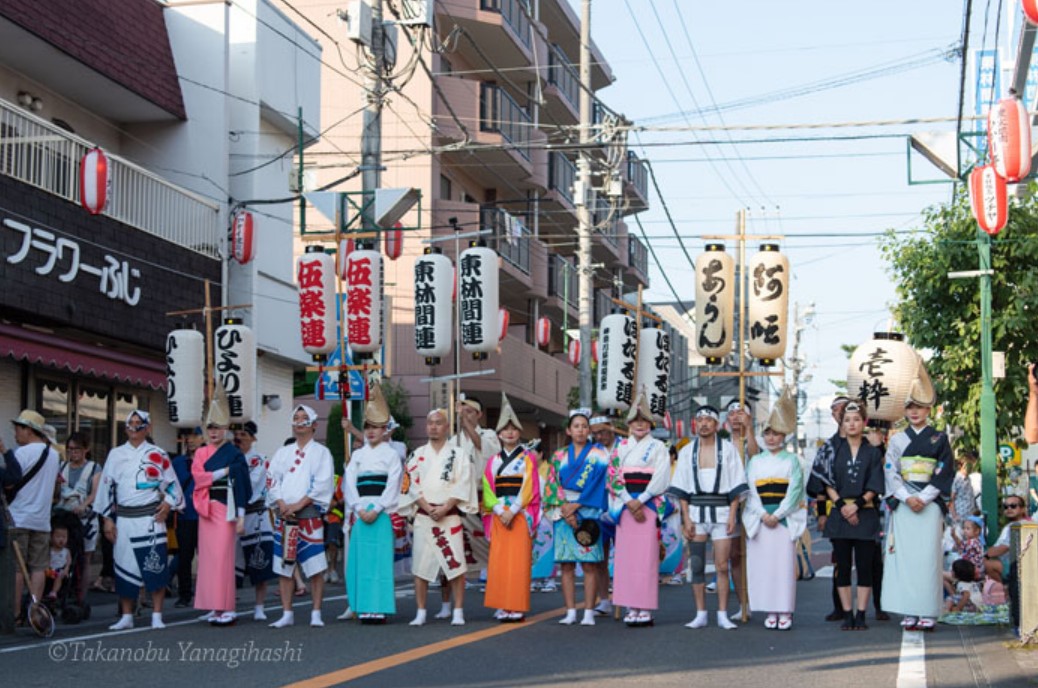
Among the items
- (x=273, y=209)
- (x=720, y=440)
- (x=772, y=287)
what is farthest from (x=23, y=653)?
(x=273, y=209)

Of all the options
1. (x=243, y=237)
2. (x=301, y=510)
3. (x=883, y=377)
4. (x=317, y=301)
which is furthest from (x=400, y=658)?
(x=243, y=237)

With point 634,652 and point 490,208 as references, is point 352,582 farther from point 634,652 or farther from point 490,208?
point 490,208

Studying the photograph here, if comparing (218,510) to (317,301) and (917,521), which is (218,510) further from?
(317,301)

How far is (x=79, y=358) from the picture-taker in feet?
56.1

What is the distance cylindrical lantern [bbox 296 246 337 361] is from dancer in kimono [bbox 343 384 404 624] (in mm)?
8332

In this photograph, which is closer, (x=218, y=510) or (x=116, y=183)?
(x=218, y=510)

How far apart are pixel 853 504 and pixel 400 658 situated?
4.47m

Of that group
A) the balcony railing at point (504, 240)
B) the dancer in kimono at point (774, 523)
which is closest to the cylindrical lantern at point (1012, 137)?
the dancer in kimono at point (774, 523)

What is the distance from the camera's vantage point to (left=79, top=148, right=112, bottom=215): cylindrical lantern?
16.8 m

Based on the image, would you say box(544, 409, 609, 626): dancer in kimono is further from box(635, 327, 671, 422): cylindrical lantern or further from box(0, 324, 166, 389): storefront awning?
box(635, 327, 671, 422): cylindrical lantern

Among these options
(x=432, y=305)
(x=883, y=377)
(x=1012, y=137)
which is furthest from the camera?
(x=432, y=305)

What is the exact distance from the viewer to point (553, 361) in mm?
39781

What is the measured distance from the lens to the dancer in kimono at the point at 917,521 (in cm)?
1134

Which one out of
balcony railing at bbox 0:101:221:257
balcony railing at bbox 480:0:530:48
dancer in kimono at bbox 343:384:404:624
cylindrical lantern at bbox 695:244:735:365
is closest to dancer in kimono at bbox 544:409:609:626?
dancer in kimono at bbox 343:384:404:624
